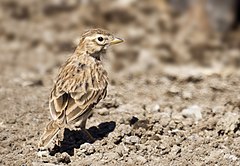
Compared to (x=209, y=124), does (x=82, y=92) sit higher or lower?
higher

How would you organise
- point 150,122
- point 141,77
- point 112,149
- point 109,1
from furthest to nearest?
1. point 109,1
2. point 141,77
3. point 150,122
4. point 112,149

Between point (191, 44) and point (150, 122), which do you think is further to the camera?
point (191, 44)

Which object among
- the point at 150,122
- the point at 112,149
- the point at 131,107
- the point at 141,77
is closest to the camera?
the point at 112,149

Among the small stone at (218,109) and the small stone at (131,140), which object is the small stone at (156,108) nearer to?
the small stone at (218,109)

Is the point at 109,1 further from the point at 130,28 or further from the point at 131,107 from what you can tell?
the point at 131,107

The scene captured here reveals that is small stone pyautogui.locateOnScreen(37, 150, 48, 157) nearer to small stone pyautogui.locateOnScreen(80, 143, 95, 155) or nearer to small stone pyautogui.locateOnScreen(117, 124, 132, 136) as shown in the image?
small stone pyautogui.locateOnScreen(80, 143, 95, 155)

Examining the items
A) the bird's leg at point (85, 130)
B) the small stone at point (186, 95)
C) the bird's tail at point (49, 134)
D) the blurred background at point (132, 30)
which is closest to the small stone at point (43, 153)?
the bird's tail at point (49, 134)

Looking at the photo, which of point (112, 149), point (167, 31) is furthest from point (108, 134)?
point (167, 31)

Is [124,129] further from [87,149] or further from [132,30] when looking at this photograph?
[132,30]
